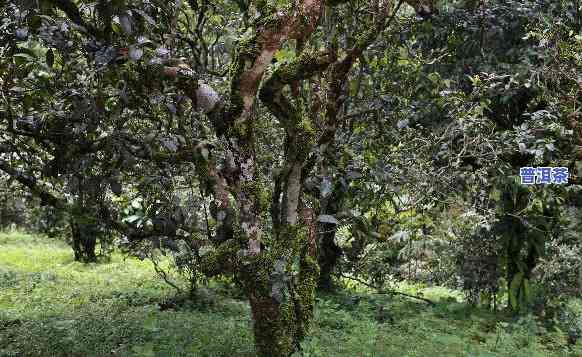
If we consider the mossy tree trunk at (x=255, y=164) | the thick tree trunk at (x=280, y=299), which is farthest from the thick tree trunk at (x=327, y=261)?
the mossy tree trunk at (x=255, y=164)

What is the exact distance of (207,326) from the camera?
244 inches

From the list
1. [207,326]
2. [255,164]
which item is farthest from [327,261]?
[255,164]

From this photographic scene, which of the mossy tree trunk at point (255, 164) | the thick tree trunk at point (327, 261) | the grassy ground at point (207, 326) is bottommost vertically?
the grassy ground at point (207, 326)

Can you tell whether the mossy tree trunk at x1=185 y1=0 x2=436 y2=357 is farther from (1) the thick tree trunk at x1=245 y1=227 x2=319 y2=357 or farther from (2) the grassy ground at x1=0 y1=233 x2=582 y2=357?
(2) the grassy ground at x1=0 y1=233 x2=582 y2=357

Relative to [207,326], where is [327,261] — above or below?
above

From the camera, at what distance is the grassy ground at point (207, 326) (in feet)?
17.8

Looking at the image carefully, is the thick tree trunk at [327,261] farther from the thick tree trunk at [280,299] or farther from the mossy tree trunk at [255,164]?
the mossy tree trunk at [255,164]

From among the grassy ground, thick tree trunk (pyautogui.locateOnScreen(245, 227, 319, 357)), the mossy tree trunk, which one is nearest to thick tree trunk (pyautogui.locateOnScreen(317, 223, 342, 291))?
the grassy ground

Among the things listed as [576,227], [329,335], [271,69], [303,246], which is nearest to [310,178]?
[303,246]

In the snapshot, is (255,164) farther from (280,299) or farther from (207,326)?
(207,326)

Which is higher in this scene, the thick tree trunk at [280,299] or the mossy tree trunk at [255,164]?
the mossy tree trunk at [255,164]

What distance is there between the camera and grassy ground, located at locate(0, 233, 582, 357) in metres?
5.43

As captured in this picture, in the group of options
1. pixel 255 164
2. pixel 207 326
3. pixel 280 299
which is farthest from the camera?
pixel 207 326

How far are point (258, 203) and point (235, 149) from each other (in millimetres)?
371
